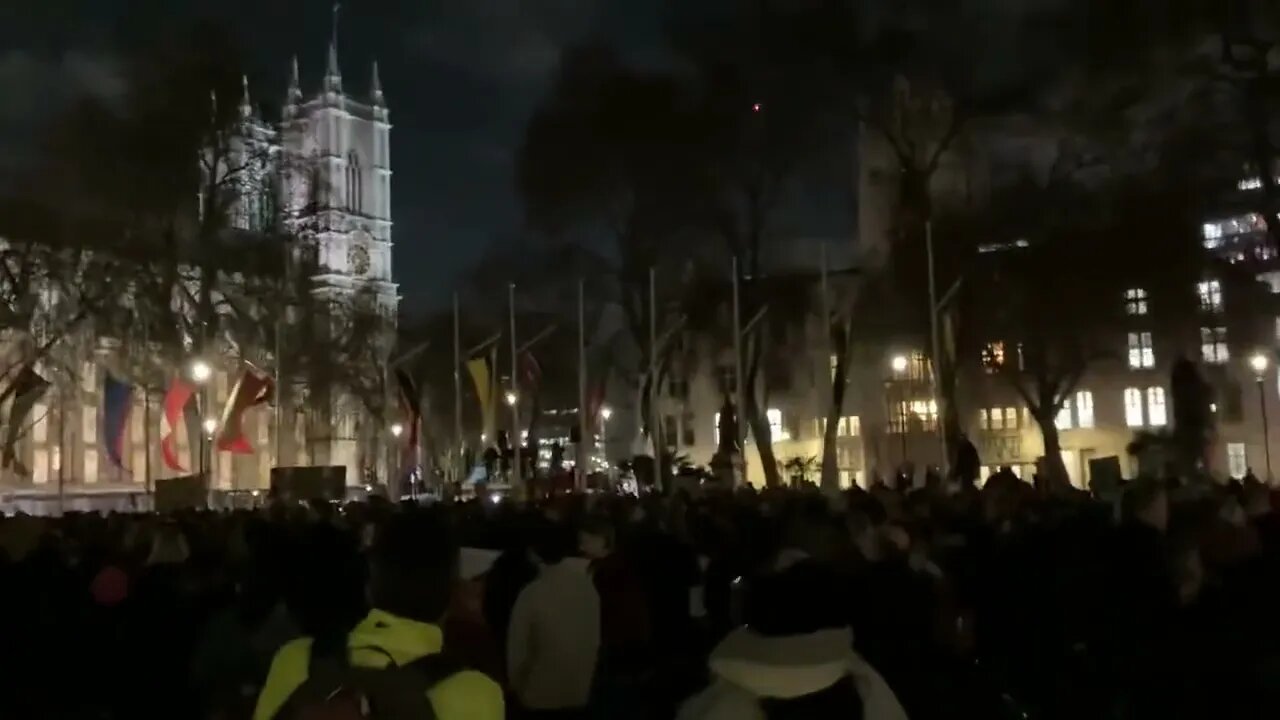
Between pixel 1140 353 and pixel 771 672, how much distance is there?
64.2m

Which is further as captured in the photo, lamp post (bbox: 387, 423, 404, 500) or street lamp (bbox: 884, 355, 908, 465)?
street lamp (bbox: 884, 355, 908, 465)

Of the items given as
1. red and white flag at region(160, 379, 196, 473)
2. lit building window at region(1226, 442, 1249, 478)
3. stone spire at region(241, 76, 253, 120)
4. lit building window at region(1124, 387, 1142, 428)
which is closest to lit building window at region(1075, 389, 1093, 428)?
lit building window at region(1124, 387, 1142, 428)

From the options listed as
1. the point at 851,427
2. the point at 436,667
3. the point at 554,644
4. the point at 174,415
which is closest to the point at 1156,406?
the point at 851,427

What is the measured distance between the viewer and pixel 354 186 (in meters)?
120

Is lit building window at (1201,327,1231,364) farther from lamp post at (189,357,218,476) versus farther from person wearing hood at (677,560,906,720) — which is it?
person wearing hood at (677,560,906,720)

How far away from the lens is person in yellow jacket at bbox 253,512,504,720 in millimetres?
3752

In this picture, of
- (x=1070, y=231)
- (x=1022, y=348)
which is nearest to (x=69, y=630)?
(x=1070, y=231)

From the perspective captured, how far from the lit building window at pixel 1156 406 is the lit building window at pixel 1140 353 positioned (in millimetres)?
Answer: 1216

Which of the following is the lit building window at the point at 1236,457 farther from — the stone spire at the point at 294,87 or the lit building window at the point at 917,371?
the stone spire at the point at 294,87

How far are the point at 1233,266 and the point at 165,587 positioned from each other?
34.3 metres

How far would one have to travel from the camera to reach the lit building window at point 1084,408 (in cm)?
6488

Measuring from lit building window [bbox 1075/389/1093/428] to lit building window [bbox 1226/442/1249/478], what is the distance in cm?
629

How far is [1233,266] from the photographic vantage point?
36562 mm

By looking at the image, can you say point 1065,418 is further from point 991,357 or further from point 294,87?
point 294,87
